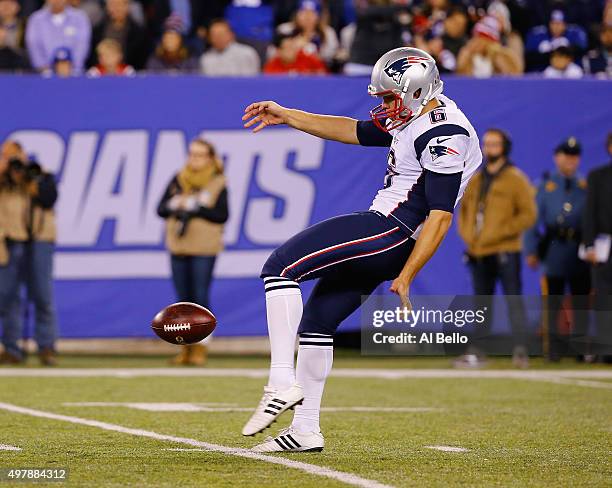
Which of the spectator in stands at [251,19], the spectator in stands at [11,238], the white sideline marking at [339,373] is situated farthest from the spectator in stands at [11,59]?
the white sideline marking at [339,373]

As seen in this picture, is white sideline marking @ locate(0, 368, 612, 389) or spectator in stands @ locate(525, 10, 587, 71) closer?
white sideline marking @ locate(0, 368, 612, 389)

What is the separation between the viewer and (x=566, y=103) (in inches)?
529

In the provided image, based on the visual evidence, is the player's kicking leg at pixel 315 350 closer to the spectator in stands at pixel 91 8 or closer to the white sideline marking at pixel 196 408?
the white sideline marking at pixel 196 408

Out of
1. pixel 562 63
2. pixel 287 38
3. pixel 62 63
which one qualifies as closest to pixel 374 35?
pixel 287 38

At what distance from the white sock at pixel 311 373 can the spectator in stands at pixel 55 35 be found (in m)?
8.30

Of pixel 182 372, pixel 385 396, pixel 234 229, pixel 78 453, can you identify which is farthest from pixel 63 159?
pixel 78 453

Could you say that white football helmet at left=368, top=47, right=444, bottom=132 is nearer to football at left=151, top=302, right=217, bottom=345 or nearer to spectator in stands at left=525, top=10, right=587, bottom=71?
football at left=151, top=302, right=217, bottom=345

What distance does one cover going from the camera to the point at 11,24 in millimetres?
14414

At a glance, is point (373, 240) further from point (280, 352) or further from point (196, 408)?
point (196, 408)

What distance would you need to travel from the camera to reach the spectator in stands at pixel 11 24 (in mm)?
14281

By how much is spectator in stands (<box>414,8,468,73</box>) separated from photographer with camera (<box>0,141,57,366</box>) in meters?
4.58

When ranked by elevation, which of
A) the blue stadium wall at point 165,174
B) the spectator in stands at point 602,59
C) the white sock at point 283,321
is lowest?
the white sock at point 283,321

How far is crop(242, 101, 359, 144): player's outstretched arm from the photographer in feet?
20.8

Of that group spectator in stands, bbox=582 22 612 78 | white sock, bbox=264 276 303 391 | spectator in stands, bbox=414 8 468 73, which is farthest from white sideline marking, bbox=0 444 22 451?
spectator in stands, bbox=582 22 612 78
